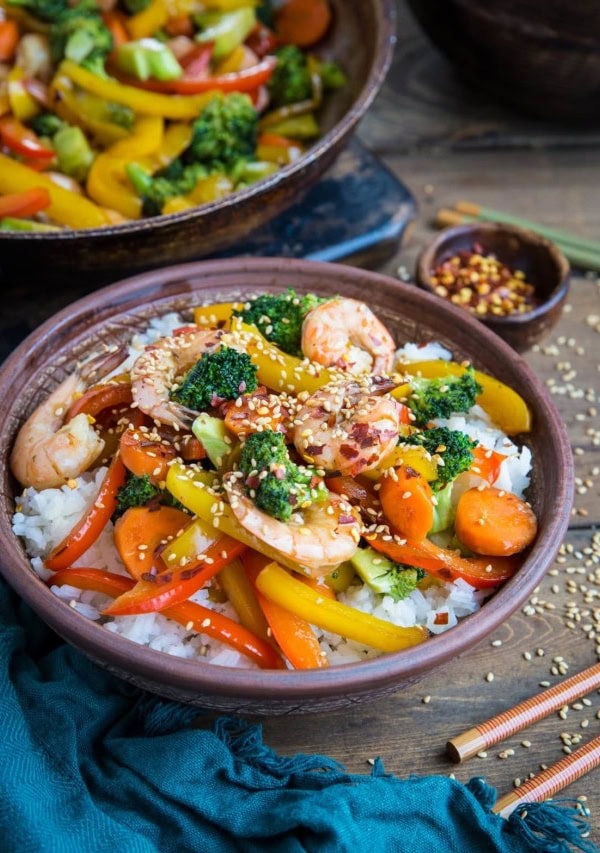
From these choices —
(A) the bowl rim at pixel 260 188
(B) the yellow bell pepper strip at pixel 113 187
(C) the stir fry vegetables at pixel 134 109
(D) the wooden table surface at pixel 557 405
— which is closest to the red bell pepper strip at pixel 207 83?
(C) the stir fry vegetables at pixel 134 109

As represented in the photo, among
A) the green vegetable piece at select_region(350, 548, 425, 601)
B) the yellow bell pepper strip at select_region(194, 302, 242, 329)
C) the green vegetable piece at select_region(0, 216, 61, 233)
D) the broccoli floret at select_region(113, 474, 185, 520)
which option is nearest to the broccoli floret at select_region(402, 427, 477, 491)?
the green vegetable piece at select_region(350, 548, 425, 601)

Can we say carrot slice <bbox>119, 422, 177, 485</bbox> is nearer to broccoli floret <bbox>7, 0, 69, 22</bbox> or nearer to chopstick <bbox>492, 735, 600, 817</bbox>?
chopstick <bbox>492, 735, 600, 817</bbox>

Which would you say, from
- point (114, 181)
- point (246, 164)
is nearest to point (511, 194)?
point (246, 164)

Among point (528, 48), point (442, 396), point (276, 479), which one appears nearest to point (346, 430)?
point (276, 479)

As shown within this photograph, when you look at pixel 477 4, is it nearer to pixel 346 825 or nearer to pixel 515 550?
pixel 515 550

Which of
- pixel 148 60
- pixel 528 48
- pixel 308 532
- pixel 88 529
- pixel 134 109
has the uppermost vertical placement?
pixel 528 48

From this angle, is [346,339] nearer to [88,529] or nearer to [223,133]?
[88,529]

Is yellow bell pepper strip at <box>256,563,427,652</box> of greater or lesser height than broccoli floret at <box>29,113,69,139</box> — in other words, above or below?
below
